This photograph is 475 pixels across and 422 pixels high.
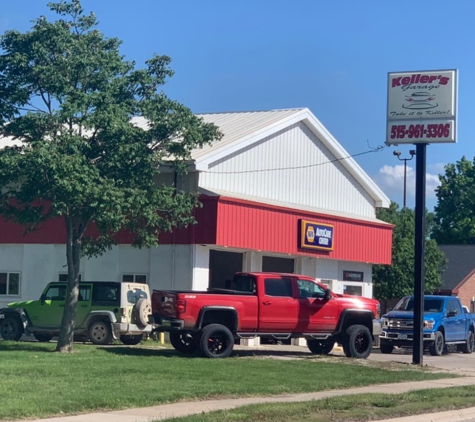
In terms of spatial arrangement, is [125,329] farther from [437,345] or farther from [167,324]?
[437,345]

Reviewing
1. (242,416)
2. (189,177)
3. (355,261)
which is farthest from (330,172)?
(242,416)

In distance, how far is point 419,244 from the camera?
24188 mm

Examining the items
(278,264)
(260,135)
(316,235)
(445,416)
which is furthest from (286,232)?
(445,416)

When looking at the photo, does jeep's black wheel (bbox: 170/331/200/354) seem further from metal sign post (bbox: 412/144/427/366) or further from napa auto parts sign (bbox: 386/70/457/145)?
napa auto parts sign (bbox: 386/70/457/145)

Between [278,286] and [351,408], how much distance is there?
944 centimetres

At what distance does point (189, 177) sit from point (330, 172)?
27.5ft

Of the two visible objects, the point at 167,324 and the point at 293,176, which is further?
the point at 293,176

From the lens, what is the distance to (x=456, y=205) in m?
82.0

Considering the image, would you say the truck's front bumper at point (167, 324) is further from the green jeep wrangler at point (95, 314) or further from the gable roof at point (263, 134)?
the gable roof at point (263, 134)

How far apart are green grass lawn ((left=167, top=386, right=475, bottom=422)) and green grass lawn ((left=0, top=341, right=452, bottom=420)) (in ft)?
5.14

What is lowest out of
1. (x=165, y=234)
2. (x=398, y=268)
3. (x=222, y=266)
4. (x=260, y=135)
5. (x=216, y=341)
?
(x=216, y=341)

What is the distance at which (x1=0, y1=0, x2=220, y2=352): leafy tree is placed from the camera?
2186 centimetres

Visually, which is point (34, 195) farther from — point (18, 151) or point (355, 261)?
point (355, 261)

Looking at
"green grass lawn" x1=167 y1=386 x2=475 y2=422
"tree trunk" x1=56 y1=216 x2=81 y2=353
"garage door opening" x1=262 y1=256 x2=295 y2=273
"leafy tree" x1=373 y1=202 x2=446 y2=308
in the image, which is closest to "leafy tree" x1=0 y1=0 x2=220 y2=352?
"tree trunk" x1=56 y1=216 x2=81 y2=353
